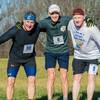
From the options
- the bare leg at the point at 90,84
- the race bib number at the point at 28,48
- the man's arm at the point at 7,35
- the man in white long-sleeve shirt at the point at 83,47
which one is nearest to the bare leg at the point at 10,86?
the race bib number at the point at 28,48

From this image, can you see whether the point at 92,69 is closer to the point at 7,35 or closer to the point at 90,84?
the point at 90,84

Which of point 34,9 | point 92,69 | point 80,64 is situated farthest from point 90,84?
point 34,9

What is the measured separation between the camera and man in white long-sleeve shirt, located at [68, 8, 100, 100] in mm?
8828

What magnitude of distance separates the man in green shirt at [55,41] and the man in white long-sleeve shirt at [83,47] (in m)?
0.21

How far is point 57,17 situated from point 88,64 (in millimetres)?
1179

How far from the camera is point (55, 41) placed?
9.24 meters

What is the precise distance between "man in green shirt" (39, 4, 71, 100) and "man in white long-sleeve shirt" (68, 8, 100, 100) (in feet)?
0.70

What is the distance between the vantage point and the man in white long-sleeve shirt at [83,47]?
29.0ft

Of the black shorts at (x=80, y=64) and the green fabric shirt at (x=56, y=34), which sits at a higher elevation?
the green fabric shirt at (x=56, y=34)

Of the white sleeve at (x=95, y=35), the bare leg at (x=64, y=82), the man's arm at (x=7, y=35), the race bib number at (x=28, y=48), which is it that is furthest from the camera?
the bare leg at (x=64, y=82)

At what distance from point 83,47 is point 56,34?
653 millimetres

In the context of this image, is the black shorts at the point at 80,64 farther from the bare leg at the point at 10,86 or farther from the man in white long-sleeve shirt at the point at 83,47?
the bare leg at the point at 10,86

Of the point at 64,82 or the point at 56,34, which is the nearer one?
the point at 56,34

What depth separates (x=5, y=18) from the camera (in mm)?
46531
